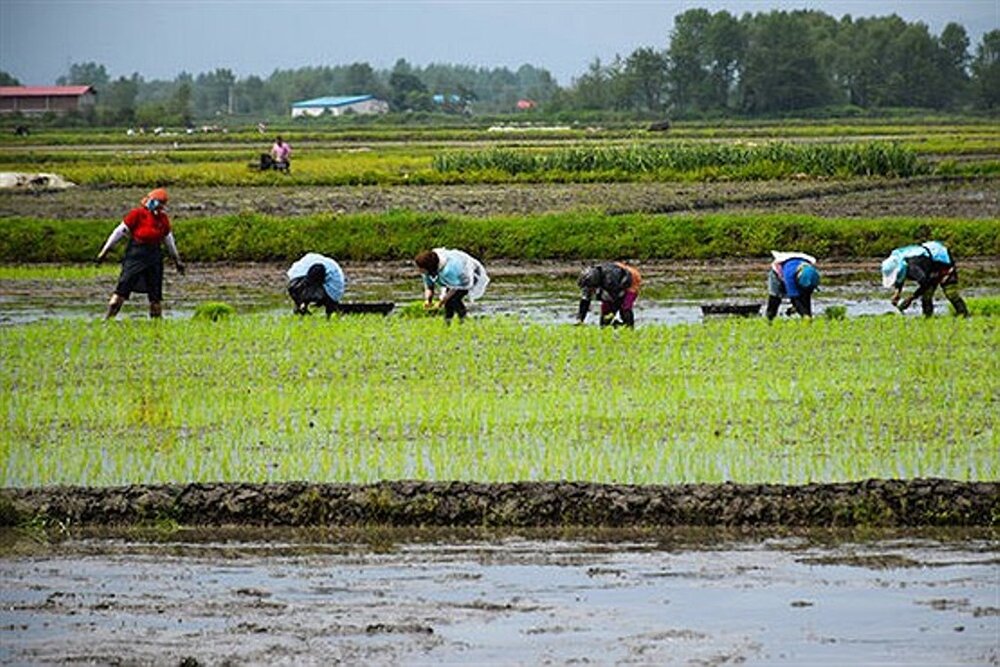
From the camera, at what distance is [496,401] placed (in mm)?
11461

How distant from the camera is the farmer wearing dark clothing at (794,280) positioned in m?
14.6

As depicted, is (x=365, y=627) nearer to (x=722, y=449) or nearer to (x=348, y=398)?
(x=722, y=449)

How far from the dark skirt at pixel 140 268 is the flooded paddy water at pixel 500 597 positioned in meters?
7.19

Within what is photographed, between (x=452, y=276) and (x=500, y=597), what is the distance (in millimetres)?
7651

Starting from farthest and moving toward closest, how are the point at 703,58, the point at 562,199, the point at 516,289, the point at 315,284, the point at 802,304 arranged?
the point at 703,58 < the point at 562,199 < the point at 516,289 < the point at 315,284 < the point at 802,304

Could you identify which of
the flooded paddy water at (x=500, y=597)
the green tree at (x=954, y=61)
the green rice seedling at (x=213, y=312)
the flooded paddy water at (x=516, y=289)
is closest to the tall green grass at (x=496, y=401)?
the green rice seedling at (x=213, y=312)

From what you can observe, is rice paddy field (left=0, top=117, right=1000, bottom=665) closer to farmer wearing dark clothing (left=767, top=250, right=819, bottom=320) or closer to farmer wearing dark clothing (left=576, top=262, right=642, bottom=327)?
farmer wearing dark clothing (left=767, top=250, right=819, bottom=320)

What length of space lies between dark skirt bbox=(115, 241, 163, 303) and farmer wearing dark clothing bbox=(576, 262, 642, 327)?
3749 millimetres

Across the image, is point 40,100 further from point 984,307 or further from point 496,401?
point 496,401

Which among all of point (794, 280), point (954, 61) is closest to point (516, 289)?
point (794, 280)

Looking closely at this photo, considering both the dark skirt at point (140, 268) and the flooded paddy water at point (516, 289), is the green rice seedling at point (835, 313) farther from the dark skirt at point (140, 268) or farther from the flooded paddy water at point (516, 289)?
the dark skirt at point (140, 268)

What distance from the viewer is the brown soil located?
28703 millimetres

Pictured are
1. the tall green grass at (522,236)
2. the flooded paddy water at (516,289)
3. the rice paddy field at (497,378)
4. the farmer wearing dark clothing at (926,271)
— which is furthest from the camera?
the tall green grass at (522,236)

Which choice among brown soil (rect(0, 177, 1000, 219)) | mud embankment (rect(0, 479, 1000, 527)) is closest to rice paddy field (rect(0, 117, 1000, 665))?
mud embankment (rect(0, 479, 1000, 527))
